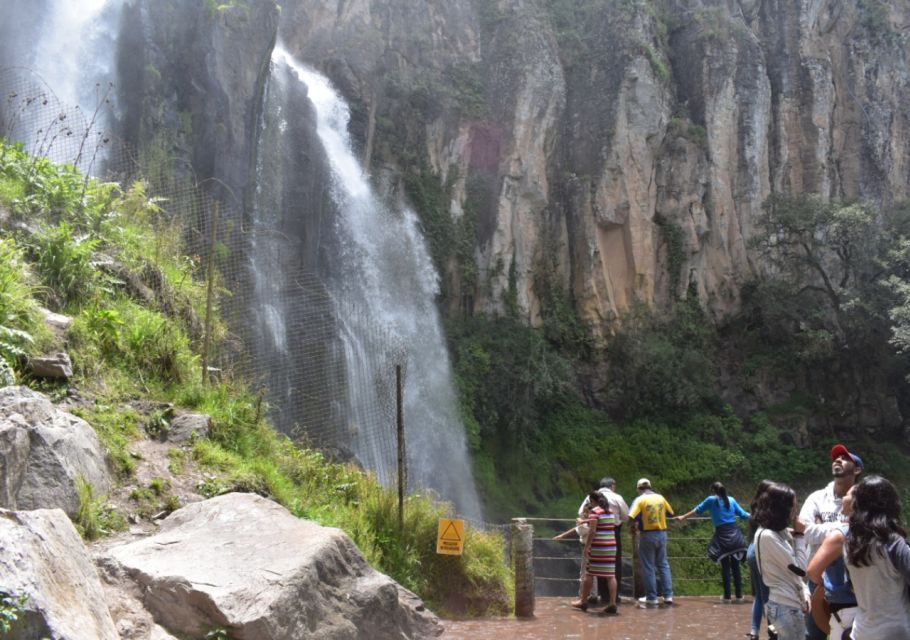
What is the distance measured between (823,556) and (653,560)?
4530mm

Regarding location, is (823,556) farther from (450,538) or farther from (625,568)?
(625,568)

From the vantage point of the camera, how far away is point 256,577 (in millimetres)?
4281

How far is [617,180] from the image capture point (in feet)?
78.3

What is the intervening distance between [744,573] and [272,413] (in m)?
11.1

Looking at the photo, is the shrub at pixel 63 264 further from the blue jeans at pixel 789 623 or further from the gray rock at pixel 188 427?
the blue jeans at pixel 789 623

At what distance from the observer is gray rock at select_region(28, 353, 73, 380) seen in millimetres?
5840

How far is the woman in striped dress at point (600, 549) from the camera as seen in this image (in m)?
7.45

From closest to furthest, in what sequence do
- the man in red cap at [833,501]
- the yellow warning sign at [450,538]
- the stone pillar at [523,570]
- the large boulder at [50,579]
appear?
1. the large boulder at [50,579]
2. the man in red cap at [833,501]
3. the yellow warning sign at [450,538]
4. the stone pillar at [523,570]

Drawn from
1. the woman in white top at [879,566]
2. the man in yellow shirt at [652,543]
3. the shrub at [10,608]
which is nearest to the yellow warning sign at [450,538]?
the man in yellow shirt at [652,543]

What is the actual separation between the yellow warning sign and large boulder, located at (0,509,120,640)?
4.04m

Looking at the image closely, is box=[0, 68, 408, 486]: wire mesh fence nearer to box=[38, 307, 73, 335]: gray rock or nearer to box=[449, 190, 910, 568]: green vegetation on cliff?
box=[38, 307, 73, 335]: gray rock

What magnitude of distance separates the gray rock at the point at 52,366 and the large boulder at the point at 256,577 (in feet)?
5.27

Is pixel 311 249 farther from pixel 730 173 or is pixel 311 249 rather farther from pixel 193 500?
pixel 730 173

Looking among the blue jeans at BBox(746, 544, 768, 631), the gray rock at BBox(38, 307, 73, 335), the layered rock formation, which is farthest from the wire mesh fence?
the blue jeans at BBox(746, 544, 768, 631)
